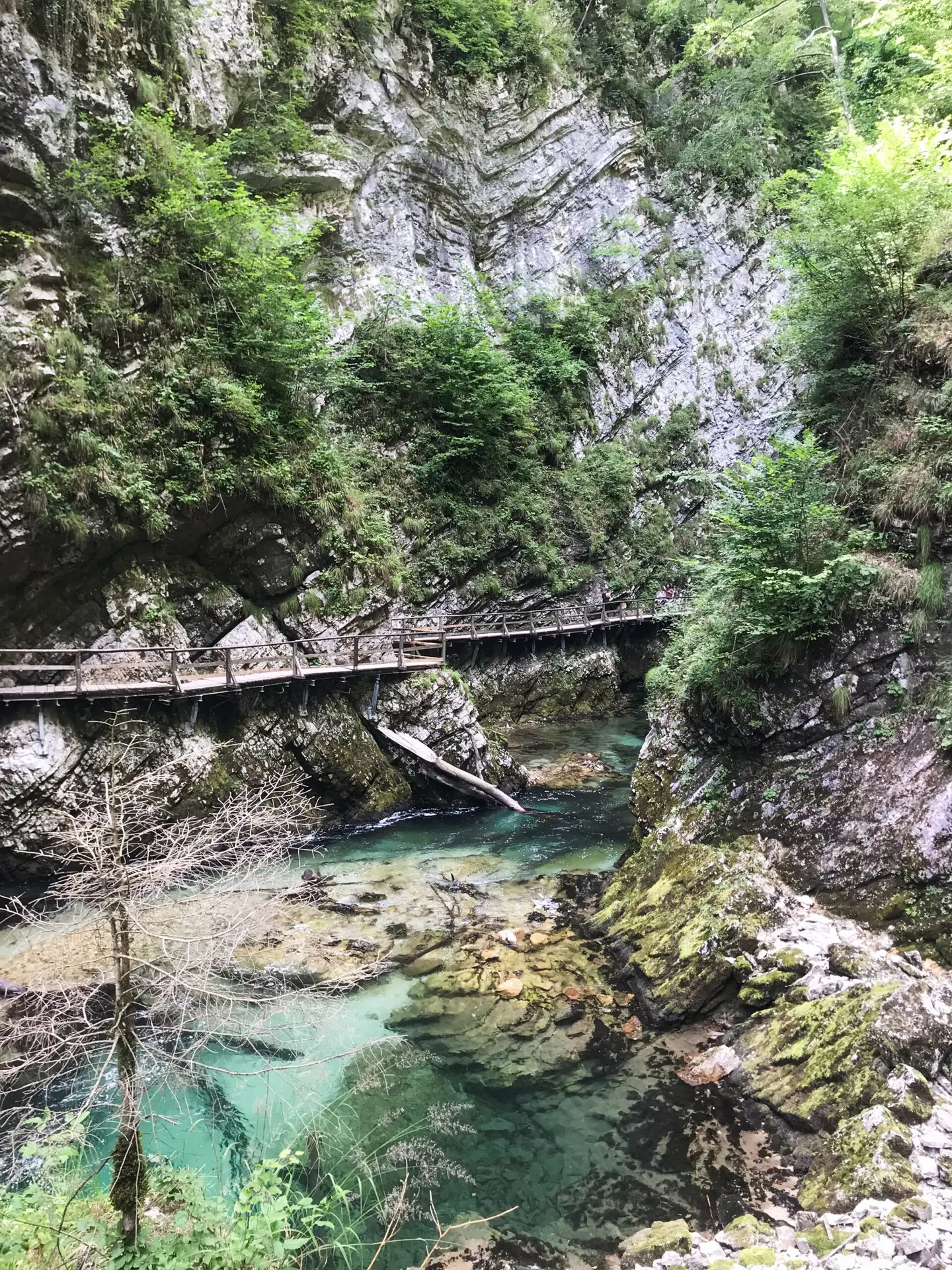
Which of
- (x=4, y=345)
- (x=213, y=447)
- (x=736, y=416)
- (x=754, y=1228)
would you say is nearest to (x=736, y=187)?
(x=736, y=416)

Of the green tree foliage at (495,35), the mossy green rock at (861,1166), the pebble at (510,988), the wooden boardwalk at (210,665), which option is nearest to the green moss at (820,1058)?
the mossy green rock at (861,1166)

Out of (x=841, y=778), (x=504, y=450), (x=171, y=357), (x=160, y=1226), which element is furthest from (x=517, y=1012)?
(x=504, y=450)

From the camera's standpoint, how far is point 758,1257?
11.4ft

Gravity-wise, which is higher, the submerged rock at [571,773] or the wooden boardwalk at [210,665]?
the wooden boardwalk at [210,665]

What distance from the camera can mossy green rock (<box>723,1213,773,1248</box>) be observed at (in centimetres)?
375

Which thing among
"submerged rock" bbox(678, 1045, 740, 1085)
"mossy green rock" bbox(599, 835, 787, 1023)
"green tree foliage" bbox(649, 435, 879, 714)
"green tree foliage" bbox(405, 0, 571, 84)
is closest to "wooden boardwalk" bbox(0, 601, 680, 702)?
"green tree foliage" bbox(649, 435, 879, 714)

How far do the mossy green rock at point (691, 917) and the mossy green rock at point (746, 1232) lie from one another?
2.21m

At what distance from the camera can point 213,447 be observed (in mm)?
10992

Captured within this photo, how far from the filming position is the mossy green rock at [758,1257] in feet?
11.2

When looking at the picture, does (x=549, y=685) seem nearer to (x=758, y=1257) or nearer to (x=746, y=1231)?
(x=746, y=1231)

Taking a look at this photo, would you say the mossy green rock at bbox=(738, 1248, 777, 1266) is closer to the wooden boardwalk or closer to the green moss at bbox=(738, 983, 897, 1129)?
the green moss at bbox=(738, 983, 897, 1129)

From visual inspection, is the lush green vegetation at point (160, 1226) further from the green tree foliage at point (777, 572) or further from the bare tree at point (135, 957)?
the green tree foliage at point (777, 572)

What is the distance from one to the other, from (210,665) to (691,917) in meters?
8.30

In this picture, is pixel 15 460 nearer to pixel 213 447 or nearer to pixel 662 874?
pixel 213 447
